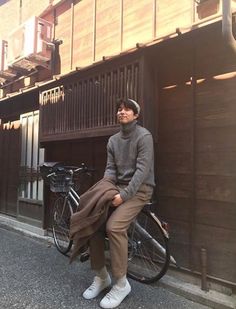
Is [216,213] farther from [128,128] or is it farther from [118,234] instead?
[128,128]

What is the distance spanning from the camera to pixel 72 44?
7289mm

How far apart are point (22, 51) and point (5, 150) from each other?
2911 mm

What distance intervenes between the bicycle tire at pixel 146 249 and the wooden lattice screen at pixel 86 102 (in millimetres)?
1480

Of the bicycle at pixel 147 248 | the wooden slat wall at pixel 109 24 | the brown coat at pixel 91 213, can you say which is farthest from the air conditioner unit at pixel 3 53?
the brown coat at pixel 91 213

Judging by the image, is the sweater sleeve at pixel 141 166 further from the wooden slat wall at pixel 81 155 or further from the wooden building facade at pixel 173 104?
the wooden slat wall at pixel 81 155

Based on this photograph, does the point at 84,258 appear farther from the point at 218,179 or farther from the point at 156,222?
the point at 218,179

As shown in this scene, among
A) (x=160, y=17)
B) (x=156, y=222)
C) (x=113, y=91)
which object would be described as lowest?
(x=156, y=222)

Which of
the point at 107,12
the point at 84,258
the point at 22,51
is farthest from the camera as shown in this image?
the point at 22,51

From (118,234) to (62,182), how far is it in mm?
2186

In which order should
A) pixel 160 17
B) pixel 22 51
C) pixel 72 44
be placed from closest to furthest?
pixel 160 17 → pixel 72 44 → pixel 22 51

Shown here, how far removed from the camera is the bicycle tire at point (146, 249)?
4695 millimetres

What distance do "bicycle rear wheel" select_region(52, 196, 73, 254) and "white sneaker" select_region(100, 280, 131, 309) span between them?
2024 millimetres

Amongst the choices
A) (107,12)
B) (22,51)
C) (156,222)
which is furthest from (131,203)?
(22,51)

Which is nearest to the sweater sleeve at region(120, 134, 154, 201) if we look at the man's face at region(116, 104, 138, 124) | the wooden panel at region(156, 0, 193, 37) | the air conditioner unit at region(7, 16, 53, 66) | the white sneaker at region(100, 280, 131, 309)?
the man's face at region(116, 104, 138, 124)
